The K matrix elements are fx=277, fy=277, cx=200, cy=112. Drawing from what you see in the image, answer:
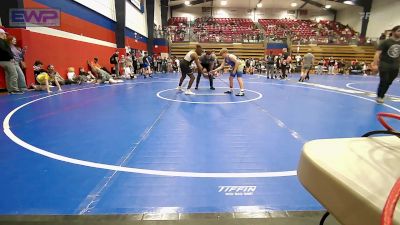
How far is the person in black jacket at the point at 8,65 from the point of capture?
8.65m

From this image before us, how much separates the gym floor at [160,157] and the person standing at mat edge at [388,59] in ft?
3.64

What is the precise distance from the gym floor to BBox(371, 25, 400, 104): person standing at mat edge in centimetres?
111

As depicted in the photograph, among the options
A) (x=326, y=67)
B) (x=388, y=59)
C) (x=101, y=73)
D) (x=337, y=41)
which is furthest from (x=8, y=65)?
(x=337, y=41)

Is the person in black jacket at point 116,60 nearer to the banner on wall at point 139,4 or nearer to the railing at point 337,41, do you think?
the banner on wall at point 139,4

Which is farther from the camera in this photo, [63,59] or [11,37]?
[63,59]

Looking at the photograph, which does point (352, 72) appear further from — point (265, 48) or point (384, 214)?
point (384, 214)

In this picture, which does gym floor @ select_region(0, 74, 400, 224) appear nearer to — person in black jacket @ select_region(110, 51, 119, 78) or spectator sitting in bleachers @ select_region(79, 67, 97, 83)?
spectator sitting in bleachers @ select_region(79, 67, 97, 83)

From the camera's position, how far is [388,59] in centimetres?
718

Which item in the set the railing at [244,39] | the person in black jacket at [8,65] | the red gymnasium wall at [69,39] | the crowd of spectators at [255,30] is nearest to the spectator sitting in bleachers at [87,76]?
the red gymnasium wall at [69,39]

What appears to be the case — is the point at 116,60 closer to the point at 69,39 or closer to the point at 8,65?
the point at 69,39

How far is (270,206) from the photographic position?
2354 millimetres

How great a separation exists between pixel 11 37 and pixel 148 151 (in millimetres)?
8194

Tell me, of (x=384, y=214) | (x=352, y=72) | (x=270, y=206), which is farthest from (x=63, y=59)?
(x=352, y=72)

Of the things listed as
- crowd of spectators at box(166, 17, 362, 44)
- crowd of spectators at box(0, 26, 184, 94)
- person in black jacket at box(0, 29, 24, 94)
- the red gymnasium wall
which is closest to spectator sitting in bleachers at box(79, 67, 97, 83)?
crowd of spectators at box(0, 26, 184, 94)
